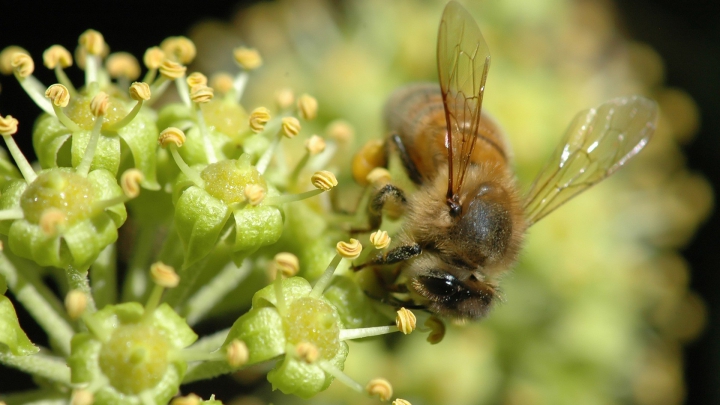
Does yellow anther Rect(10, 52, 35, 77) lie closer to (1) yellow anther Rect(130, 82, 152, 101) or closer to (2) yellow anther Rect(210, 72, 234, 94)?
(1) yellow anther Rect(130, 82, 152, 101)

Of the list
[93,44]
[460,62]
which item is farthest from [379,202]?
[93,44]

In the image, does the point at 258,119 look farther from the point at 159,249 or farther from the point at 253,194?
the point at 159,249

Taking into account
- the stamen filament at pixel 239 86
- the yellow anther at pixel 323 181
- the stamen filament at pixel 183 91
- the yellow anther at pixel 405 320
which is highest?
the stamen filament at pixel 183 91

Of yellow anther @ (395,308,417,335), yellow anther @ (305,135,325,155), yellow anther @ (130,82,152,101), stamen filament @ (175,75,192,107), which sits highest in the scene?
yellow anther @ (130,82,152,101)

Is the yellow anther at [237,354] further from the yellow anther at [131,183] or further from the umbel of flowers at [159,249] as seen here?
the yellow anther at [131,183]

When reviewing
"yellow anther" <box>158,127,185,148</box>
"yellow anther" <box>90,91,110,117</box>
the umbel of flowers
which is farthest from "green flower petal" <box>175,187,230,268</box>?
"yellow anther" <box>90,91,110,117</box>

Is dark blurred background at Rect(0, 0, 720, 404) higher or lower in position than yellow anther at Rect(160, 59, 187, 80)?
lower

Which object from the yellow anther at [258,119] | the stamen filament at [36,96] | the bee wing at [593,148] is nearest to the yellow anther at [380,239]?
the yellow anther at [258,119]
